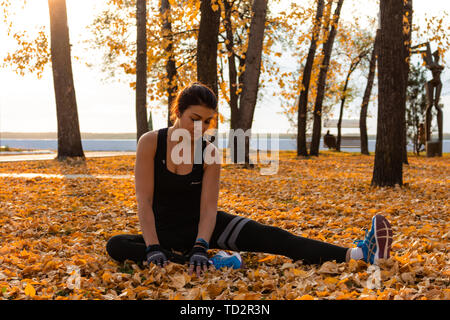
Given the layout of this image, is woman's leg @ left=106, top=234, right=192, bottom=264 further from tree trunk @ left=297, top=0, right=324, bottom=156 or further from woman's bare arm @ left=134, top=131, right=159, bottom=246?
tree trunk @ left=297, top=0, right=324, bottom=156

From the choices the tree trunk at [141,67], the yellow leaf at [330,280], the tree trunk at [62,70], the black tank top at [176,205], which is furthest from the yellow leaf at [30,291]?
the tree trunk at [141,67]

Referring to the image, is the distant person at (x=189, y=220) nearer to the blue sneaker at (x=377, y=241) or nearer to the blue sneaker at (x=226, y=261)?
the blue sneaker at (x=377, y=241)

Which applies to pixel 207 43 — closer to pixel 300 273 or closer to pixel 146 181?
pixel 146 181

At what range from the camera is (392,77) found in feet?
24.6

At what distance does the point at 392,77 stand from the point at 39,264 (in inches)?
253

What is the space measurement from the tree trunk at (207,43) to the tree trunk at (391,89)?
127 inches

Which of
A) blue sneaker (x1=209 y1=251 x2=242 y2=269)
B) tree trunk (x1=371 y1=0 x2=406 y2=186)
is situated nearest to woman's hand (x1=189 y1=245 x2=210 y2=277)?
blue sneaker (x1=209 y1=251 x2=242 y2=269)

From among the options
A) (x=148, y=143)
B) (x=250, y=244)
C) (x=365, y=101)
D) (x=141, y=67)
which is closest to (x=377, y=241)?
(x=250, y=244)

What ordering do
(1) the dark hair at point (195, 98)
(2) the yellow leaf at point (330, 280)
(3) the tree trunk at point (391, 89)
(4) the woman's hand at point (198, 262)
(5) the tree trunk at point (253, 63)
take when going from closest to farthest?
(2) the yellow leaf at point (330, 280), (4) the woman's hand at point (198, 262), (1) the dark hair at point (195, 98), (3) the tree trunk at point (391, 89), (5) the tree trunk at point (253, 63)

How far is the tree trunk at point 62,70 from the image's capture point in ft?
39.8

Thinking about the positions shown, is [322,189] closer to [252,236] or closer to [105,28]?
[252,236]

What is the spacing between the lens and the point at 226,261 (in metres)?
3.12

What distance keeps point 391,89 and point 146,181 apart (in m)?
5.71
